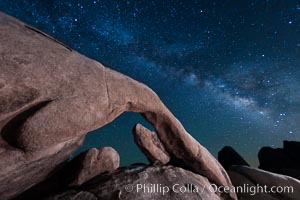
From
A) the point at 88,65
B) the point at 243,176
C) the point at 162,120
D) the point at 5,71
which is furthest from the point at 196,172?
the point at 5,71

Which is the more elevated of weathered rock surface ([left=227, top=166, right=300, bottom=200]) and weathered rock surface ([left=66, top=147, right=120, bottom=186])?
weathered rock surface ([left=66, top=147, right=120, bottom=186])

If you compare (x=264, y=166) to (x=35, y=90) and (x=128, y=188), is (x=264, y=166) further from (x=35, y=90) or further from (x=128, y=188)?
(x=35, y=90)

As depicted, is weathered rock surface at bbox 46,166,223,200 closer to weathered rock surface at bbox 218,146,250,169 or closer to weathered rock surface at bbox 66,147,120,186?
weathered rock surface at bbox 66,147,120,186

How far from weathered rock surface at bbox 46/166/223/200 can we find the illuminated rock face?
1.26 m

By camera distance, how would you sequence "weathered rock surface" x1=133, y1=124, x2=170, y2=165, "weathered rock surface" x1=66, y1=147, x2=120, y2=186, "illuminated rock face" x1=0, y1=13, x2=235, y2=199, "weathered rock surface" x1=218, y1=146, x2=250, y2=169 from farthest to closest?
1. "weathered rock surface" x1=218, y1=146, x2=250, y2=169
2. "weathered rock surface" x1=133, y1=124, x2=170, y2=165
3. "weathered rock surface" x1=66, y1=147, x2=120, y2=186
4. "illuminated rock face" x1=0, y1=13, x2=235, y2=199

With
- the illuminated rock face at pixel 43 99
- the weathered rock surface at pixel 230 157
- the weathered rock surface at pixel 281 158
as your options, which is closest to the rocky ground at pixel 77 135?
the illuminated rock face at pixel 43 99

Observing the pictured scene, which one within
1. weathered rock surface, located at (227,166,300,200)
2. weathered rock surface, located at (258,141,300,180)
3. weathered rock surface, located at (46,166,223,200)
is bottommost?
weathered rock surface, located at (258,141,300,180)

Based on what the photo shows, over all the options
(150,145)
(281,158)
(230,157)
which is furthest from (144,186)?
(281,158)

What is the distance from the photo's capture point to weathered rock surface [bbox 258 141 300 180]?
2496 centimetres

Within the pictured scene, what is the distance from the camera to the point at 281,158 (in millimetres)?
26812

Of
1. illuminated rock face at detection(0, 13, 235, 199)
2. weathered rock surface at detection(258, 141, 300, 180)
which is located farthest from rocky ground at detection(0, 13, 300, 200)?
weathered rock surface at detection(258, 141, 300, 180)

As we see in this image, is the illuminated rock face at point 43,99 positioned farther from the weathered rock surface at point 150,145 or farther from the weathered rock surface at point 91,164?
the weathered rock surface at point 150,145

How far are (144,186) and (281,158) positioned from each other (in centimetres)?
2503

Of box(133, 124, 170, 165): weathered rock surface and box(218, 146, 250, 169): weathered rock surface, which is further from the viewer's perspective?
box(218, 146, 250, 169): weathered rock surface
